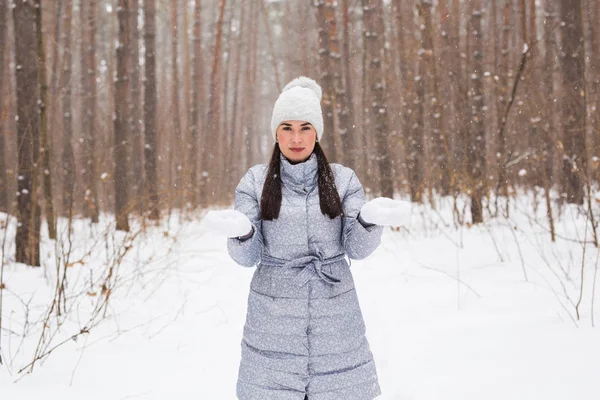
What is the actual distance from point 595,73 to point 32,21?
7124 mm

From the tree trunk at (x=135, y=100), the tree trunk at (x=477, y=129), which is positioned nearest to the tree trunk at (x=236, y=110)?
the tree trunk at (x=135, y=100)

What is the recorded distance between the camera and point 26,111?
5629 mm

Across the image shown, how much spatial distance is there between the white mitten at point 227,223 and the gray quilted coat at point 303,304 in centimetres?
12

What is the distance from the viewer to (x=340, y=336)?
1.85 meters

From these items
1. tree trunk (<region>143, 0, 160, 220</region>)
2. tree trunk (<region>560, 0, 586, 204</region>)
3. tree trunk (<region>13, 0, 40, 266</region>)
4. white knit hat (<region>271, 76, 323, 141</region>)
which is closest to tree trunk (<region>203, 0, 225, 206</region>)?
tree trunk (<region>143, 0, 160, 220</region>)

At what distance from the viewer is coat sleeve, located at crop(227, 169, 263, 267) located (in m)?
1.79

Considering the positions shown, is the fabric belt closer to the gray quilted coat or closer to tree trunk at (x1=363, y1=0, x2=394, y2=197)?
the gray quilted coat

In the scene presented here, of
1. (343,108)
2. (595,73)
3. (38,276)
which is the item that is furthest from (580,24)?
(38,276)

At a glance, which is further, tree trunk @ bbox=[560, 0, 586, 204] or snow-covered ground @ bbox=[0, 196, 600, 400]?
tree trunk @ bbox=[560, 0, 586, 204]

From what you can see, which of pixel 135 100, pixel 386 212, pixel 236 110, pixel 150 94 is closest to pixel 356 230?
pixel 386 212

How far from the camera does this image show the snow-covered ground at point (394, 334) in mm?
2807

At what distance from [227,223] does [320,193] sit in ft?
1.41

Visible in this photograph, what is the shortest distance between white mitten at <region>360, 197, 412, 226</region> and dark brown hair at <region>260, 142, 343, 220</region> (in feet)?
0.61

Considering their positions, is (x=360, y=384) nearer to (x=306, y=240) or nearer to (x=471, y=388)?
(x=306, y=240)
